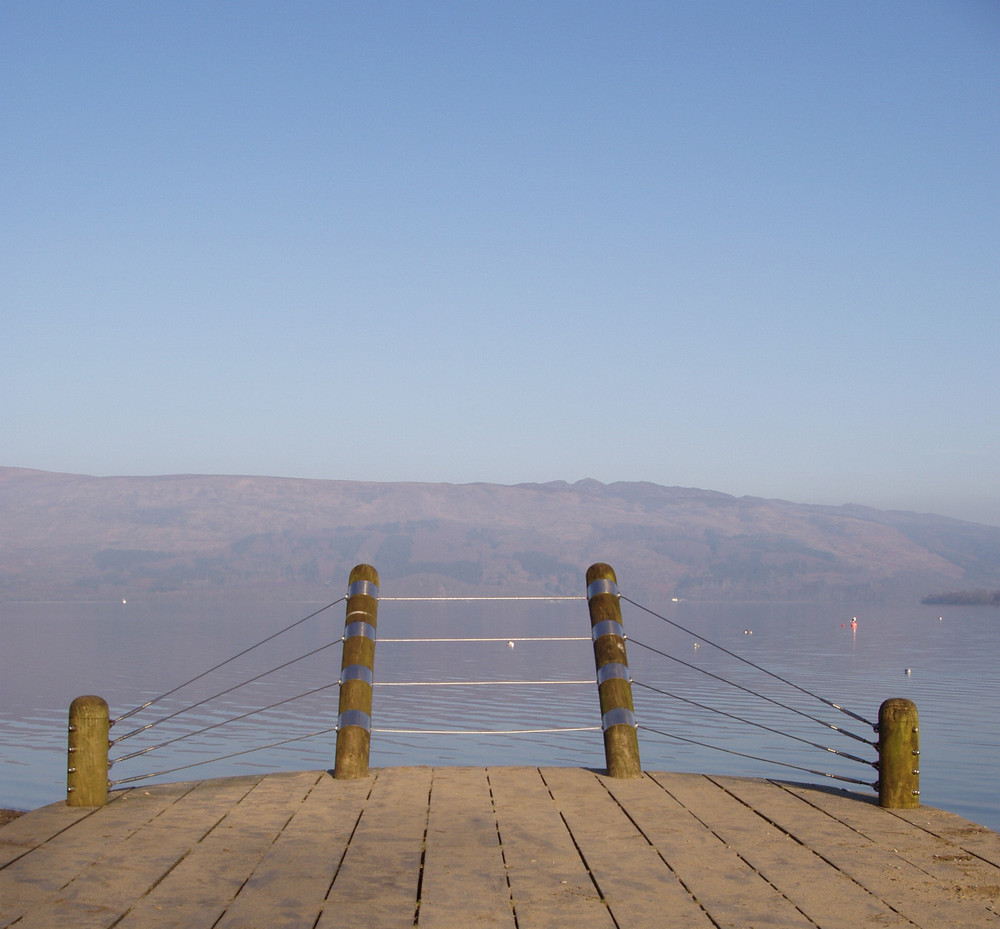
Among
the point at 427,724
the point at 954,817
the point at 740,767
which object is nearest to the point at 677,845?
the point at 954,817

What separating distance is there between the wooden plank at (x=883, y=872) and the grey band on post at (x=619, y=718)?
1100mm

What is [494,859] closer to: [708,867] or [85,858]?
[708,867]

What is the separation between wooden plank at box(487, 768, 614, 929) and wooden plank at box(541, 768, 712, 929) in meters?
0.06

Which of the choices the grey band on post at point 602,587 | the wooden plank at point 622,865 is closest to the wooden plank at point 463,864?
the wooden plank at point 622,865

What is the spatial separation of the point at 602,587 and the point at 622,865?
3325 mm

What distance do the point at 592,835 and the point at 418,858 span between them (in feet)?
3.42

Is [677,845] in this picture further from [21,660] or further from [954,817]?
[21,660]

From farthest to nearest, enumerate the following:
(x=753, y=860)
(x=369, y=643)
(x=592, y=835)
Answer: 1. (x=369, y=643)
2. (x=592, y=835)
3. (x=753, y=860)

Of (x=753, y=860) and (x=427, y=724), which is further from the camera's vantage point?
(x=427, y=724)

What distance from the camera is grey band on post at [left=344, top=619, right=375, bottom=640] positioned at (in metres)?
8.13

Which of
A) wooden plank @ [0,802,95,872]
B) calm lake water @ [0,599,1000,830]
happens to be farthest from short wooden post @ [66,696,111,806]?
calm lake water @ [0,599,1000,830]

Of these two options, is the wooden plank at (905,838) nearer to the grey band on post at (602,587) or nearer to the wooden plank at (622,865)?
the wooden plank at (622,865)

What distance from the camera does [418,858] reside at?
17.8ft

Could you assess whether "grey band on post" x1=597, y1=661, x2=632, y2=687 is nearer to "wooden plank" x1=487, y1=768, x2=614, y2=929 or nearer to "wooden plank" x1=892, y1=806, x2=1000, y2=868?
"wooden plank" x1=487, y1=768, x2=614, y2=929
